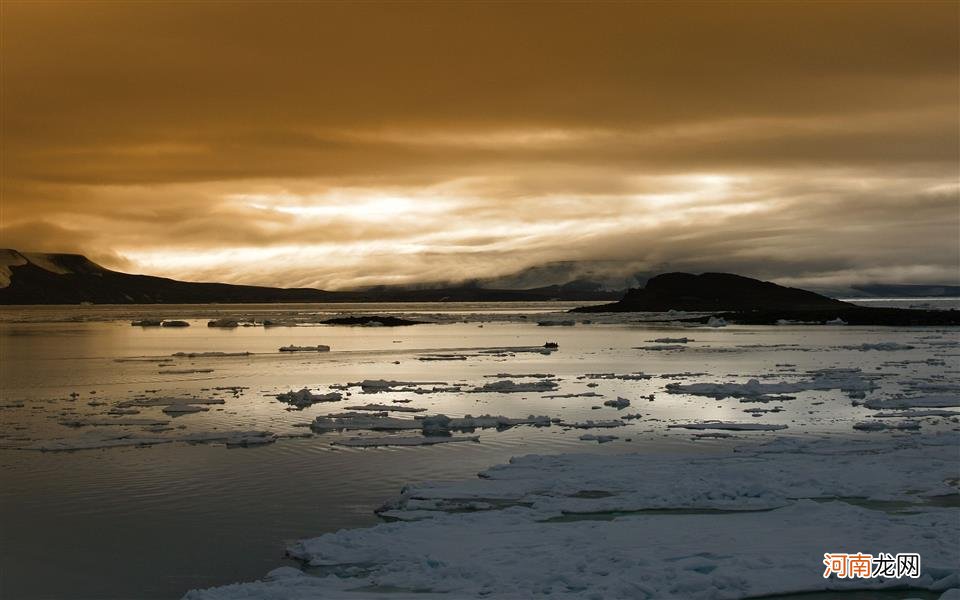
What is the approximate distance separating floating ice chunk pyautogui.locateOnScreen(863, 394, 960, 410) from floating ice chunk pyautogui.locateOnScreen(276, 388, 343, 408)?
1591 centimetres

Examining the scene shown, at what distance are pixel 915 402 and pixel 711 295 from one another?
125285 millimetres

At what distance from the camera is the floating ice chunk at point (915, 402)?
2355cm

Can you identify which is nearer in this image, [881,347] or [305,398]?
[305,398]

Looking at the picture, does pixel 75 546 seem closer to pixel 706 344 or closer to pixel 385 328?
pixel 706 344

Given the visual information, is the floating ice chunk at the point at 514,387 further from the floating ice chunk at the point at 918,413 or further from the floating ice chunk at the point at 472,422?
the floating ice chunk at the point at 918,413

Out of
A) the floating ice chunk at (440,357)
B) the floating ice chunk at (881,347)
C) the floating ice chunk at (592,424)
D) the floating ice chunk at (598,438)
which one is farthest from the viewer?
the floating ice chunk at (881,347)

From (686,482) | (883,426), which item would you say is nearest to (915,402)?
(883,426)

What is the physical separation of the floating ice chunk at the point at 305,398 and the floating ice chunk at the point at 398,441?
667 centimetres

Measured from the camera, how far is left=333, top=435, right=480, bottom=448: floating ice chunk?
60.8 feet

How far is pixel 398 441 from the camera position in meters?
18.8

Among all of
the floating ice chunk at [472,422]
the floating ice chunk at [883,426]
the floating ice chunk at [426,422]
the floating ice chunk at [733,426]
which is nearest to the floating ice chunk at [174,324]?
the floating ice chunk at [426,422]

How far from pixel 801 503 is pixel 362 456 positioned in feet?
28.3

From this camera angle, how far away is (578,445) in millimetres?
18469

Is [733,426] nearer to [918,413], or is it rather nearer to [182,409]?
[918,413]
